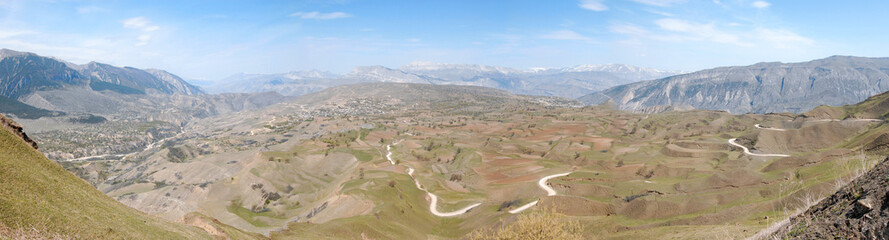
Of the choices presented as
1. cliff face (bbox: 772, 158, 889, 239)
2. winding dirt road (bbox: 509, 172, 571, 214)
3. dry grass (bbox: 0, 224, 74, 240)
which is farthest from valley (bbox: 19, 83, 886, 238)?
dry grass (bbox: 0, 224, 74, 240)

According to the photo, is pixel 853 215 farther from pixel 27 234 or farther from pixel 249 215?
pixel 249 215

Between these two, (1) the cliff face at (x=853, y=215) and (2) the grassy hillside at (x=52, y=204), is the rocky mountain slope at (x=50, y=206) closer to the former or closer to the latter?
(2) the grassy hillside at (x=52, y=204)

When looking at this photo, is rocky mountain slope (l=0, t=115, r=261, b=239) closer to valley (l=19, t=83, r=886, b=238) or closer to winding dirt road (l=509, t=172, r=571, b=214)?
valley (l=19, t=83, r=886, b=238)

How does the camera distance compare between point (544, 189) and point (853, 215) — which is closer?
point (853, 215)

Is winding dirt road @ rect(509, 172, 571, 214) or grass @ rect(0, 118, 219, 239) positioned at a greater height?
grass @ rect(0, 118, 219, 239)

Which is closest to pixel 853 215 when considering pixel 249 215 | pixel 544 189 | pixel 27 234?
pixel 27 234

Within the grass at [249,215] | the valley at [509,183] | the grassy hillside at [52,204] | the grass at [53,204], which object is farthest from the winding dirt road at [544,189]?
the grassy hillside at [52,204]

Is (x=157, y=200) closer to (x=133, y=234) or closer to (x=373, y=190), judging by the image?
(x=373, y=190)
